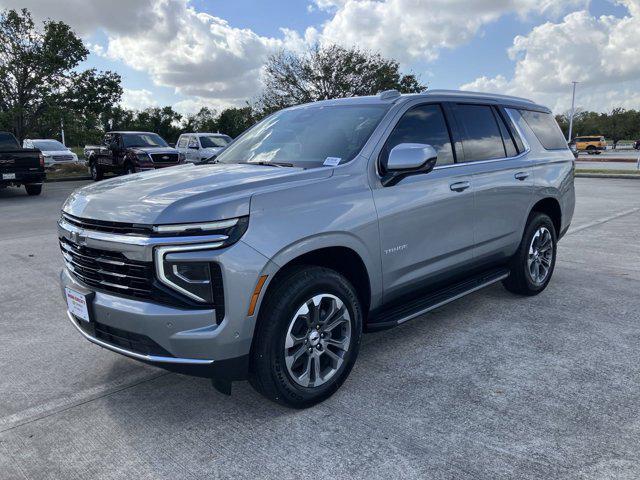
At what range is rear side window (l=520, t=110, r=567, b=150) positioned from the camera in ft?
17.2

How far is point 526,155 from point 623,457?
3067 millimetres

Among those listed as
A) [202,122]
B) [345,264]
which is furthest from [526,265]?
[202,122]

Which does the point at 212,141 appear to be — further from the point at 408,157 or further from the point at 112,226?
the point at 112,226

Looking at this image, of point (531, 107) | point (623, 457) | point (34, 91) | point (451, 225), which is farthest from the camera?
point (34, 91)

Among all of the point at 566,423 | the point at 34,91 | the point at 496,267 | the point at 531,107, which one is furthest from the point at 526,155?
the point at 34,91

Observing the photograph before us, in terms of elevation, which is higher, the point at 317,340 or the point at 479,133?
the point at 479,133

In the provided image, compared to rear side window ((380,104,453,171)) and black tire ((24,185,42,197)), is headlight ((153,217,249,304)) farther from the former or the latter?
black tire ((24,185,42,197))

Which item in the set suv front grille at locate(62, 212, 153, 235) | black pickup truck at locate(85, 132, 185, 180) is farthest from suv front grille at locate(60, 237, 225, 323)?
black pickup truck at locate(85, 132, 185, 180)

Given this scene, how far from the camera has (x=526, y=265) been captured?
16.4 ft

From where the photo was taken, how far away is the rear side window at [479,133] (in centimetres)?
431

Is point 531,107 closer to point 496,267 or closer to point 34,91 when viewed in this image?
point 496,267

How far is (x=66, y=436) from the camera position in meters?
2.89

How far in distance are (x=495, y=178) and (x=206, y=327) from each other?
9.62ft

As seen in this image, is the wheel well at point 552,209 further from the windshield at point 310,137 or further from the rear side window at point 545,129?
the windshield at point 310,137
